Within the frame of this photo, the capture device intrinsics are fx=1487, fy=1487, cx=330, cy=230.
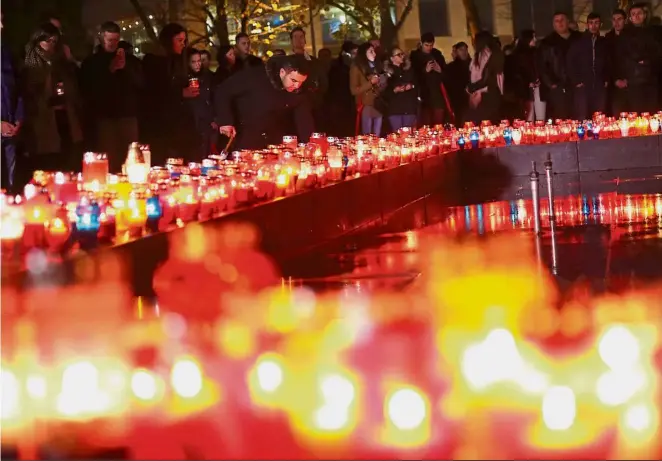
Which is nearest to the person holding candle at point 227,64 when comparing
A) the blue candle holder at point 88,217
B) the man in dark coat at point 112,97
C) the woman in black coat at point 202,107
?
the woman in black coat at point 202,107

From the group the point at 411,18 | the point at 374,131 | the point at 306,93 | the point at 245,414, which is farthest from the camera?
the point at 411,18

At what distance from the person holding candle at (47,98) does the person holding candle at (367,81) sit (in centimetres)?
610

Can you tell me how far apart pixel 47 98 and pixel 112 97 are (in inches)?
28.3

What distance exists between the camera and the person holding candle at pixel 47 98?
12125 mm

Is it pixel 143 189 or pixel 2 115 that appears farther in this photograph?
pixel 2 115

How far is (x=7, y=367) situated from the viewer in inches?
242

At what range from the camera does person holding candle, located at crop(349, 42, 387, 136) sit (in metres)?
18.1

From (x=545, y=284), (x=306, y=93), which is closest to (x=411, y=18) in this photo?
(x=306, y=93)

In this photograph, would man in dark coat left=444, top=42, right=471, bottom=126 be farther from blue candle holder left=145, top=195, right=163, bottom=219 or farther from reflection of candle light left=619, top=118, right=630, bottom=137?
blue candle holder left=145, top=195, right=163, bottom=219

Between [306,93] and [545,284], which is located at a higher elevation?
[306,93]

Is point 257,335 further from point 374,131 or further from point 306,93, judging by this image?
point 374,131

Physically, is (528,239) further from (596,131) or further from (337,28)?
(337,28)

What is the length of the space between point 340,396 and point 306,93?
8.50m

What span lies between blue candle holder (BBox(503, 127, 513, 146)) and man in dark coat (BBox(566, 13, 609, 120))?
161 cm
